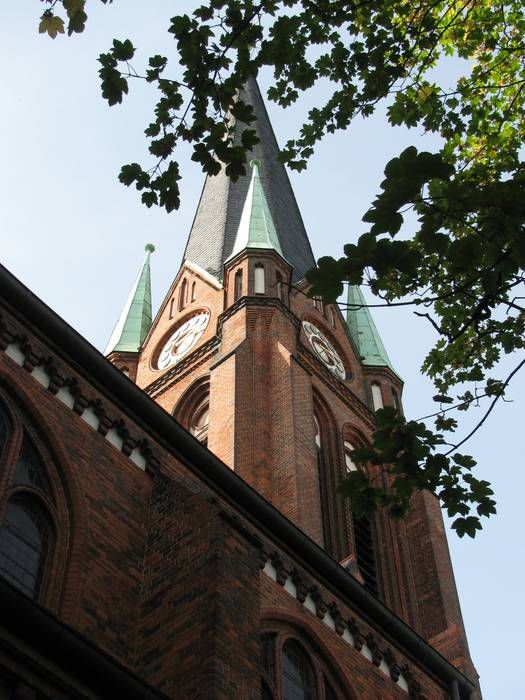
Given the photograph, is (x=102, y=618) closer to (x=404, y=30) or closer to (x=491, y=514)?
(x=491, y=514)

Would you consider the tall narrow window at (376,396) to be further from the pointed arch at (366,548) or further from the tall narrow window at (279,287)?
the tall narrow window at (279,287)

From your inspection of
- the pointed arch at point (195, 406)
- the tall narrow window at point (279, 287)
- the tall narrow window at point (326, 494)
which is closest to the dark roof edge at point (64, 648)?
the tall narrow window at point (326, 494)

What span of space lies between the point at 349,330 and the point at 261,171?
8124 millimetres

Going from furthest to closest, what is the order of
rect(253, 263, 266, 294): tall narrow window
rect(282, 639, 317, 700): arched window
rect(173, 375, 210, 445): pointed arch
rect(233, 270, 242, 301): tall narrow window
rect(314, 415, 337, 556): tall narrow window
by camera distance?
rect(233, 270, 242, 301): tall narrow window < rect(253, 263, 266, 294): tall narrow window < rect(173, 375, 210, 445): pointed arch < rect(314, 415, 337, 556): tall narrow window < rect(282, 639, 317, 700): arched window

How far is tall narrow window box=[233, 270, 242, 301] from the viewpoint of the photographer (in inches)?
1177

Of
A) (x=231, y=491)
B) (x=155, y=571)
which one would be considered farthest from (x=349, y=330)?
(x=155, y=571)

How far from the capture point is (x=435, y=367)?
464 inches

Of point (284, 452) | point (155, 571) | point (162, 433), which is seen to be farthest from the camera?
point (284, 452)

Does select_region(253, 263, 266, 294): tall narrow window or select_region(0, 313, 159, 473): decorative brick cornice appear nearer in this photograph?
select_region(0, 313, 159, 473): decorative brick cornice

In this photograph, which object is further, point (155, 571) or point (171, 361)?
point (171, 361)

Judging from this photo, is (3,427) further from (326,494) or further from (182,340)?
(182,340)

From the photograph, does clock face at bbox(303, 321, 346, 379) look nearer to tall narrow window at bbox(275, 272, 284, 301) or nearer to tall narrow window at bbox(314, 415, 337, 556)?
tall narrow window at bbox(275, 272, 284, 301)

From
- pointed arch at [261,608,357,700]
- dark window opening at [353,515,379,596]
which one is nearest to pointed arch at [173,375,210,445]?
dark window opening at [353,515,379,596]

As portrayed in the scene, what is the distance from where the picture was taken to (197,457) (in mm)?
14516
